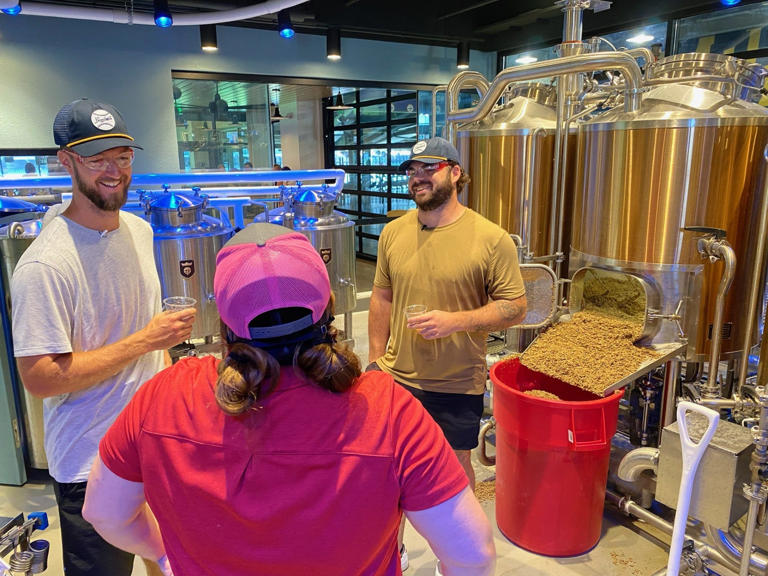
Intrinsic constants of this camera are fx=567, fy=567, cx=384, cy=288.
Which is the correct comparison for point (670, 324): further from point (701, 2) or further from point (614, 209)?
point (701, 2)

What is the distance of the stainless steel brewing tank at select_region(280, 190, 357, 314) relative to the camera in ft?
13.4

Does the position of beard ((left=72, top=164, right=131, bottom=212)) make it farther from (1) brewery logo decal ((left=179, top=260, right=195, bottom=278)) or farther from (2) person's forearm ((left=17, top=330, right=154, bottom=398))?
(1) brewery logo decal ((left=179, top=260, right=195, bottom=278))

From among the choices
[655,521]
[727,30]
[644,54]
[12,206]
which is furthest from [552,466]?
[727,30]

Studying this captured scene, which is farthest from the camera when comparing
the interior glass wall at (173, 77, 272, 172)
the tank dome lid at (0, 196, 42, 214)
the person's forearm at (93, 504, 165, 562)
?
the interior glass wall at (173, 77, 272, 172)

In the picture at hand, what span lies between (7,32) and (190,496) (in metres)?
6.38

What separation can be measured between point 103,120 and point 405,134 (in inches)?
273

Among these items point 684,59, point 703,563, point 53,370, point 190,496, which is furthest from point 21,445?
point 684,59

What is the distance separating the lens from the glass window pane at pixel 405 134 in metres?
8.12

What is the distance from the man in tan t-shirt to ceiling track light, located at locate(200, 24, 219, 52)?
186 inches

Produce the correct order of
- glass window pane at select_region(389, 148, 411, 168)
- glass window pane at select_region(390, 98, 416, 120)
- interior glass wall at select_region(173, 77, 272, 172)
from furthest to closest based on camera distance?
glass window pane at select_region(389, 148, 411, 168), glass window pane at select_region(390, 98, 416, 120), interior glass wall at select_region(173, 77, 272, 172)

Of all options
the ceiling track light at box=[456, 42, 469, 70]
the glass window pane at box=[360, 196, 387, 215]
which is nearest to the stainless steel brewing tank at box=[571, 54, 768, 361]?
the ceiling track light at box=[456, 42, 469, 70]

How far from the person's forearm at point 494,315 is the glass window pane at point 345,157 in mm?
7578

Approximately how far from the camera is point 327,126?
1002 cm

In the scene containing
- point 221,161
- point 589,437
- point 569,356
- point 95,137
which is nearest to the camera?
point 95,137
